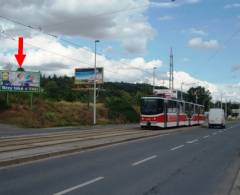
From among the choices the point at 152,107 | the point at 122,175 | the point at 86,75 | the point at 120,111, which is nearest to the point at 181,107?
the point at 152,107

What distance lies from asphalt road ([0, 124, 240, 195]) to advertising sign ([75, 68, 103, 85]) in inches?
2132

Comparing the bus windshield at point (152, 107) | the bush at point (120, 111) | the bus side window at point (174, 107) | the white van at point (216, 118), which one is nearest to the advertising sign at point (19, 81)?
the bus windshield at point (152, 107)

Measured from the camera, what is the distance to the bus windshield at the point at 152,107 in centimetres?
4222

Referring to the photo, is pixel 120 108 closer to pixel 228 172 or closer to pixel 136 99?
pixel 136 99

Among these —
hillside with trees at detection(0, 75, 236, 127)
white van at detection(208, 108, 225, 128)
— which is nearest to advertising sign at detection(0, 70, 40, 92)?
hillside with trees at detection(0, 75, 236, 127)

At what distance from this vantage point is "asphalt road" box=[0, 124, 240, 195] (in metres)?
10.1

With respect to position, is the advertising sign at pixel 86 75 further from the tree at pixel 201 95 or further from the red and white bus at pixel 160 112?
the tree at pixel 201 95

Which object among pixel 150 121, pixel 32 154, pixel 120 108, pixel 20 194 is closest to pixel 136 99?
pixel 120 108

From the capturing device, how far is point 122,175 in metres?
12.3

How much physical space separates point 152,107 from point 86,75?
3176 centimetres

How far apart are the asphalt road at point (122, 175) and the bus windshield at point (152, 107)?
24.3m

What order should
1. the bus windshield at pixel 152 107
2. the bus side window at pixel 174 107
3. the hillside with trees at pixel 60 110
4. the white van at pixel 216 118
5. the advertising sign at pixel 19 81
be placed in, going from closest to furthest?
the bus windshield at pixel 152 107 → the bus side window at pixel 174 107 → the hillside with trees at pixel 60 110 → the advertising sign at pixel 19 81 → the white van at pixel 216 118

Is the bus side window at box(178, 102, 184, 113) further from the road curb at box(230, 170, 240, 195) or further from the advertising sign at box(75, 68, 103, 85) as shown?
the road curb at box(230, 170, 240, 195)

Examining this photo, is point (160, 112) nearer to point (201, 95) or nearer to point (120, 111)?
point (120, 111)
